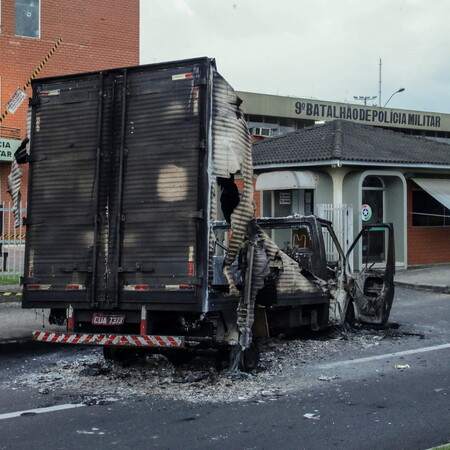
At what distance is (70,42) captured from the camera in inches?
856

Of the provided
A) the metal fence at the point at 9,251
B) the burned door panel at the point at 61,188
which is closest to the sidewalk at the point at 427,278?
the metal fence at the point at 9,251

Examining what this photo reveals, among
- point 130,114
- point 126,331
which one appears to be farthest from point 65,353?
point 130,114

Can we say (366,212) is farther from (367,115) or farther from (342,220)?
(367,115)

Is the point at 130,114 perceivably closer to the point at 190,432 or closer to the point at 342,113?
the point at 190,432

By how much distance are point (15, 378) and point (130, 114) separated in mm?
3215

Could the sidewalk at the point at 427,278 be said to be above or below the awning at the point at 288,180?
below

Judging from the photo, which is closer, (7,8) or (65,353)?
(65,353)

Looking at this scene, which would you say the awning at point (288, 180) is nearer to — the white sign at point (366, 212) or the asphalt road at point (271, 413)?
the white sign at point (366, 212)

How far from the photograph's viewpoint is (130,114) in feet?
22.9

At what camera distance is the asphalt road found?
5.15 m

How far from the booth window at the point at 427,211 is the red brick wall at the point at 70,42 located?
35.0 ft

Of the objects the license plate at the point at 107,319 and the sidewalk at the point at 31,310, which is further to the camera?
the sidewalk at the point at 31,310

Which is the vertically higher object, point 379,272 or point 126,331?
point 379,272

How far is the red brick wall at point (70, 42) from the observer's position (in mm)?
20723
